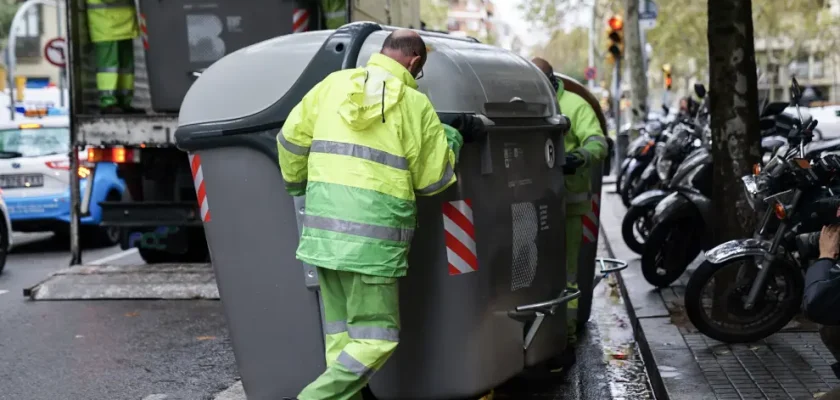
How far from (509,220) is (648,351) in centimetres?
183

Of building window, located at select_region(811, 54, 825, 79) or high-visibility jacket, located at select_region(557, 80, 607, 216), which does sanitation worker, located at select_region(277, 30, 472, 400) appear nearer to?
high-visibility jacket, located at select_region(557, 80, 607, 216)

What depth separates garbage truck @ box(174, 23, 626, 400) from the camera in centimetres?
480

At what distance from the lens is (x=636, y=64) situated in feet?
86.3

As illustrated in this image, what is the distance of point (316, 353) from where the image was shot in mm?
4938

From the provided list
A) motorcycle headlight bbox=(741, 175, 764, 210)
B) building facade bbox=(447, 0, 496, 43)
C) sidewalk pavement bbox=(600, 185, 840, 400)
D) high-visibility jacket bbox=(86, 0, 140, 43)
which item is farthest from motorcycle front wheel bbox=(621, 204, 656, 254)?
building facade bbox=(447, 0, 496, 43)

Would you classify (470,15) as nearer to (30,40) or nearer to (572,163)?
(30,40)

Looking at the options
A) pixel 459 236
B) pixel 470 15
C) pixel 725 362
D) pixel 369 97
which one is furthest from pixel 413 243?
pixel 470 15

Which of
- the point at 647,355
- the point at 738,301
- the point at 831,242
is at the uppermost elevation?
the point at 831,242

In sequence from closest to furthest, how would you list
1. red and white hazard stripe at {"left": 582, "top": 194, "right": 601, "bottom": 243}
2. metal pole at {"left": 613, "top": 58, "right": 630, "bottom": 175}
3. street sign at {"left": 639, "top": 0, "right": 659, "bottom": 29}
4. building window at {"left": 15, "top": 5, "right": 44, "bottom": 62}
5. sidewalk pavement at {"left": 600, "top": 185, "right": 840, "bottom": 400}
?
sidewalk pavement at {"left": 600, "top": 185, "right": 840, "bottom": 400}, red and white hazard stripe at {"left": 582, "top": 194, "right": 601, "bottom": 243}, street sign at {"left": 639, "top": 0, "right": 659, "bottom": 29}, metal pole at {"left": 613, "top": 58, "right": 630, "bottom": 175}, building window at {"left": 15, "top": 5, "right": 44, "bottom": 62}

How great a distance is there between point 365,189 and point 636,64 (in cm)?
2275

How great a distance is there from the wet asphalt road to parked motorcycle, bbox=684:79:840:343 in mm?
2707

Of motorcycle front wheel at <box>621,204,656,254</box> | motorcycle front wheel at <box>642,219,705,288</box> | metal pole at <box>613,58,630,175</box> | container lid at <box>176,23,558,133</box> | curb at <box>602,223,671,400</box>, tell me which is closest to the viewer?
container lid at <box>176,23,558,133</box>

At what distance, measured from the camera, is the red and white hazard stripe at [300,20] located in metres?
9.48

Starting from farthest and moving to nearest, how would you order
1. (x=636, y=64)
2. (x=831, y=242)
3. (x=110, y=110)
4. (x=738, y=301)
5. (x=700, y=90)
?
(x=636, y=64) → (x=700, y=90) → (x=110, y=110) → (x=738, y=301) → (x=831, y=242)
